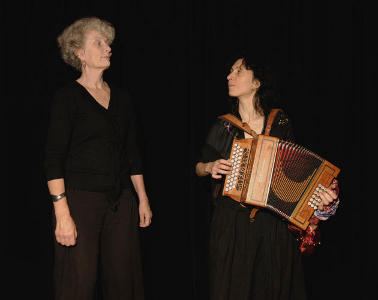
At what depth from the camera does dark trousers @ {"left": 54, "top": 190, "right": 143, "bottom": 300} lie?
1.57 meters

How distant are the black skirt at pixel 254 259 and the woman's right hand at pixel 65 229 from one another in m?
0.70

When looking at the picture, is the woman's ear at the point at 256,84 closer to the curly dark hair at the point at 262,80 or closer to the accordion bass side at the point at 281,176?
the curly dark hair at the point at 262,80

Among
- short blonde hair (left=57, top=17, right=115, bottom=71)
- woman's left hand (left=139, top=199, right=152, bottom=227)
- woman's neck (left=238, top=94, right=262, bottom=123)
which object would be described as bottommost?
woman's left hand (left=139, top=199, right=152, bottom=227)

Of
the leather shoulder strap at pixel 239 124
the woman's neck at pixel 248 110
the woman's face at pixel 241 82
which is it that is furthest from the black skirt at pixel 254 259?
the woman's face at pixel 241 82

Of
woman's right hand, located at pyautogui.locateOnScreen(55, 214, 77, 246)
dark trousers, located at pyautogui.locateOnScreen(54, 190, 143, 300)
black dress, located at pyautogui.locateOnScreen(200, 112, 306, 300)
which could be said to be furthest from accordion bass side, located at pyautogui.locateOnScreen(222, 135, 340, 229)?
woman's right hand, located at pyautogui.locateOnScreen(55, 214, 77, 246)

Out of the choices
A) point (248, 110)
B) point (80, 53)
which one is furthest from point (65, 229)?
point (248, 110)

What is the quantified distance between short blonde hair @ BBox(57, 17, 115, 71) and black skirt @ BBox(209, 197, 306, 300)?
3.37 feet

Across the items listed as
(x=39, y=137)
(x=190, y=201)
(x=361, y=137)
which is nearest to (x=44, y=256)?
(x=39, y=137)

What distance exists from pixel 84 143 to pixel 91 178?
0.52 ft

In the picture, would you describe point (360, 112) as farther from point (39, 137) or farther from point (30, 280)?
point (30, 280)

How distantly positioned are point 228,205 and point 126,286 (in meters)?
0.62

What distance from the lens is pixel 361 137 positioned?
9.20 ft

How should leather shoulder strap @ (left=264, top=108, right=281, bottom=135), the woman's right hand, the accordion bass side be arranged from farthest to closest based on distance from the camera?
leather shoulder strap @ (left=264, top=108, right=281, bottom=135), the accordion bass side, the woman's right hand

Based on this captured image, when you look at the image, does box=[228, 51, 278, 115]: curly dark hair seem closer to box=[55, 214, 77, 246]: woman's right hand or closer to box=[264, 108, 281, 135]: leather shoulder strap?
box=[264, 108, 281, 135]: leather shoulder strap
